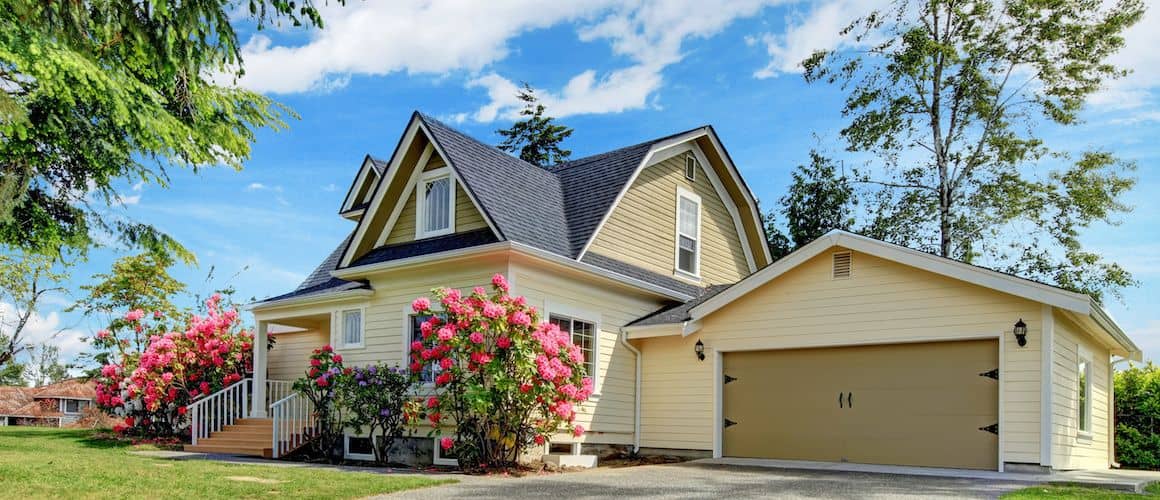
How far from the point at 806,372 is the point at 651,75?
5.83 m

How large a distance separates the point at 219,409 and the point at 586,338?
7695 mm

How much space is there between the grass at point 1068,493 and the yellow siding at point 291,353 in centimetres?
1456

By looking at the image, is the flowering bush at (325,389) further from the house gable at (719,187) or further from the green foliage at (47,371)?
the green foliage at (47,371)

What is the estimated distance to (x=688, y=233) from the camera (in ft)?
60.2

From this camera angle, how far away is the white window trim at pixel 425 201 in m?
15.4

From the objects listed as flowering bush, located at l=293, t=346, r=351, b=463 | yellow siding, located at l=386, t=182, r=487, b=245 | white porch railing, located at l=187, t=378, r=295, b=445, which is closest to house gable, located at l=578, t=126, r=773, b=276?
yellow siding, located at l=386, t=182, r=487, b=245

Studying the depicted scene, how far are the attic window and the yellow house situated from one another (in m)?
0.03

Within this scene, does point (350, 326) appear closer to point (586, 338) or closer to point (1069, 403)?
point (586, 338)

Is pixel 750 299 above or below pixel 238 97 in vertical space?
below

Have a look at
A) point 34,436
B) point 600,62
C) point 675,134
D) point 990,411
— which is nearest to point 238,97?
point 600,62

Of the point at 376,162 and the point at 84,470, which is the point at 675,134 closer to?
the point at 376,162

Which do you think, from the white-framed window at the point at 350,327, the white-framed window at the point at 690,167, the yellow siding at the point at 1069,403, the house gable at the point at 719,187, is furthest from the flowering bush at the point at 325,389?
the yellow siding at the point at 1069,403

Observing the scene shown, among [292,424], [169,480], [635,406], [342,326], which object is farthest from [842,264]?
[292,424]

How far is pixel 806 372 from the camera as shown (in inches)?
535
